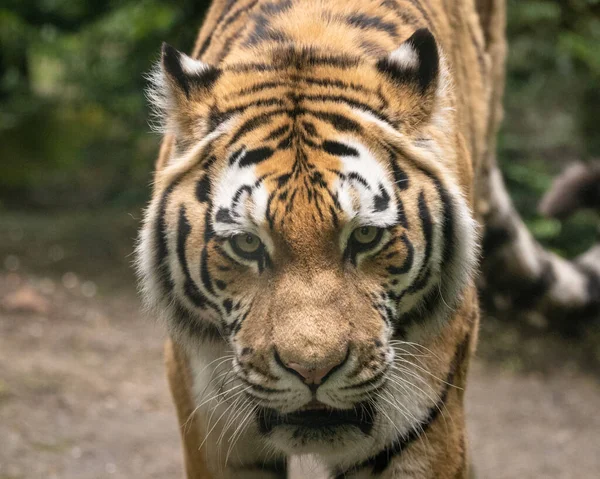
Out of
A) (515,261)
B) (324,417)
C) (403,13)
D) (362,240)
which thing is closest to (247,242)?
(362,240)

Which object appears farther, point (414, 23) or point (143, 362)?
point (143, 362)

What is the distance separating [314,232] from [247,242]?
194 millimetres

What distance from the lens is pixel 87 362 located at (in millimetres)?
5301

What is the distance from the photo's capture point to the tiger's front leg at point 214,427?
2.55m

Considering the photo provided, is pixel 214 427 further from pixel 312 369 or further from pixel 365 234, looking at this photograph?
pixel 365 234

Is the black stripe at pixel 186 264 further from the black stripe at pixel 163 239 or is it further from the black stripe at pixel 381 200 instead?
the black stripe at pixel 381 200

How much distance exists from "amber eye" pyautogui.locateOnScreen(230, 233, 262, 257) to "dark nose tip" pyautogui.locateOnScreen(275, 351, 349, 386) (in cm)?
28

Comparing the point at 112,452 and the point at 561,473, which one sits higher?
the point at 561,473

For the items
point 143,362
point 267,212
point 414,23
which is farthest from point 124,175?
point 267,212

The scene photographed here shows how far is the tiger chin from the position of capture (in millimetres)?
2127

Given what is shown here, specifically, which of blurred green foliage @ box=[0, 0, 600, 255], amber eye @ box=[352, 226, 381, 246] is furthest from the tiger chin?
blurred green foliage @ box=[0, 0, 600, 255]

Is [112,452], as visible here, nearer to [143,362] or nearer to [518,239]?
[143,362]

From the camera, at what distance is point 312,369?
2.03 metres

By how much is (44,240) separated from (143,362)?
235cm
